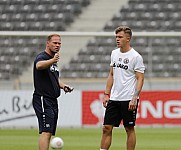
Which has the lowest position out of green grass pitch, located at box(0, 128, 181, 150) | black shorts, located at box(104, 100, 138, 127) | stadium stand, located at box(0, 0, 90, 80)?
green grass pitch, located at box(0, 128, 181, 150)

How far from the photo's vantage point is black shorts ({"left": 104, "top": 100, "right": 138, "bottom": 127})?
1114 cm

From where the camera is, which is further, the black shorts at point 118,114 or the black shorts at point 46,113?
the black shorts at point 118,114

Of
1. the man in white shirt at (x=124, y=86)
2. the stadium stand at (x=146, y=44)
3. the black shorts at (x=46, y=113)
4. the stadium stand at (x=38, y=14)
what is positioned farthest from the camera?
the stadium stand at (x=38, y=14)

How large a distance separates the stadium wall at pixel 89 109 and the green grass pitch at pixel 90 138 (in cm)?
44

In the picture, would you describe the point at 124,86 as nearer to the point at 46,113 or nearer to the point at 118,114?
the point at 118,114

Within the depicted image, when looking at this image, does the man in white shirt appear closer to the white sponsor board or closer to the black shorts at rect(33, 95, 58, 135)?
the black shorts at rect(33, 95, 58, 135)

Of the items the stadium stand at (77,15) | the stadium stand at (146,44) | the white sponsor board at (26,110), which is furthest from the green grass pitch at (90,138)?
the stadium stand at (77,15)

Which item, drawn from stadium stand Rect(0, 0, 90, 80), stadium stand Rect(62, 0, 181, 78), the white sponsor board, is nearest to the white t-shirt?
the white sponsor board

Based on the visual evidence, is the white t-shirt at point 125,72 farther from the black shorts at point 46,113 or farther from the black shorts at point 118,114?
the black shorts at point 46,113

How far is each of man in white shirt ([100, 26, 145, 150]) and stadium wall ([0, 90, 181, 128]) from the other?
8966mm

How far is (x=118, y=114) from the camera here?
11.2m

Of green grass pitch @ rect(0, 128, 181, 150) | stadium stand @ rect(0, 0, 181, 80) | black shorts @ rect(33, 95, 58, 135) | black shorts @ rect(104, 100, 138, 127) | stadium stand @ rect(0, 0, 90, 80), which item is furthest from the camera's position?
stadium stand @ rect(0, 0, 90, 80)

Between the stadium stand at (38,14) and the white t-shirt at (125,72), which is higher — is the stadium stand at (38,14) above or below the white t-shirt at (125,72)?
above

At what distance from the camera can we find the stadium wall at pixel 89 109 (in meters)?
20.2
